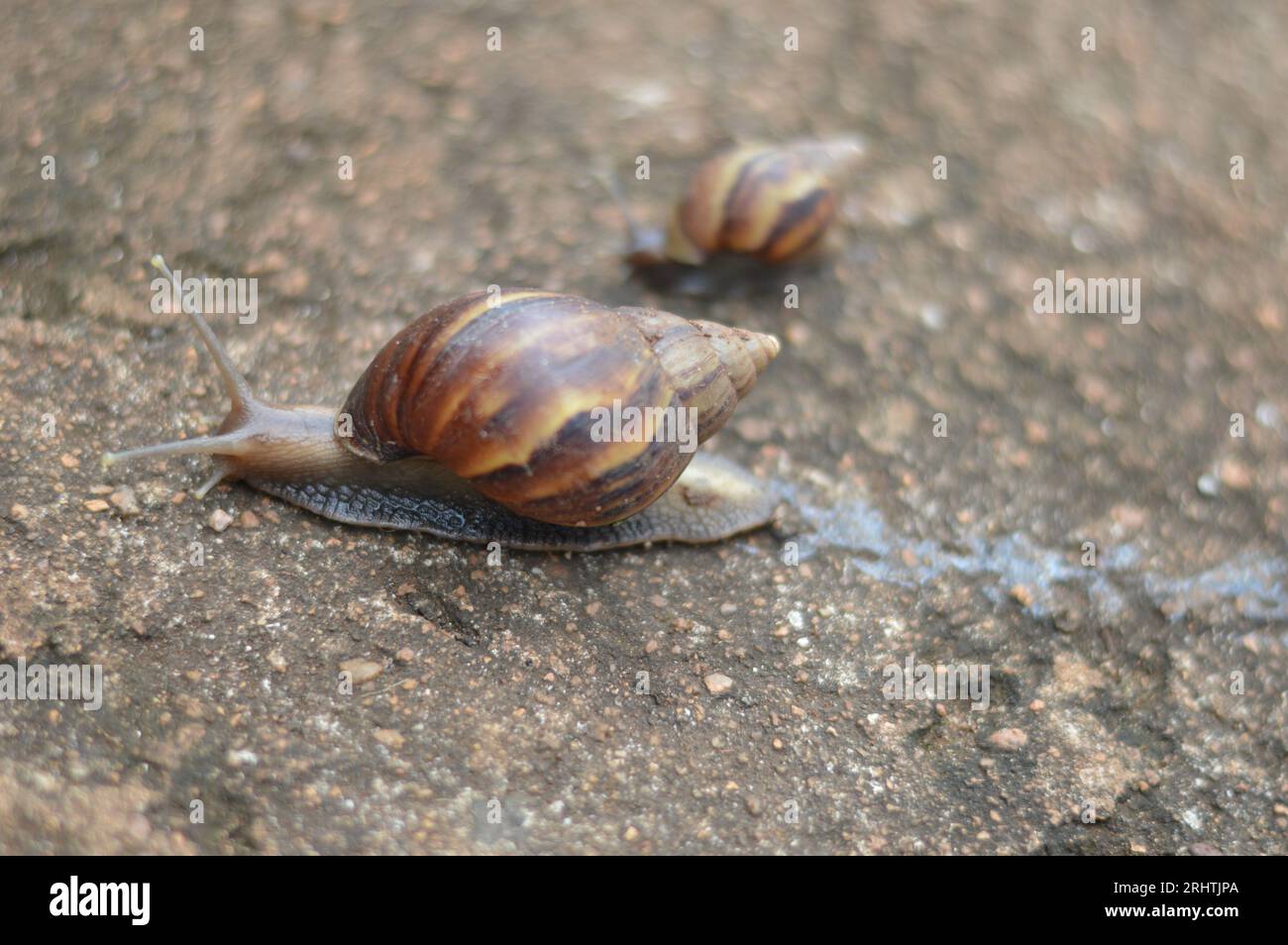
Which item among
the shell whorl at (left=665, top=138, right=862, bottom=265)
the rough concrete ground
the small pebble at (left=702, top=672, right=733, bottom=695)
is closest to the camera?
the rough concrete ground

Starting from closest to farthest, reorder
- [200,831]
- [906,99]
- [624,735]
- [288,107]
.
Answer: [200,831], [624,735], [288,107], [906,99]

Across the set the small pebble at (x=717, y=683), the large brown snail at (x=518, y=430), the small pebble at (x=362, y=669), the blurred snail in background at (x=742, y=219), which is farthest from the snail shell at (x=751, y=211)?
the small pebble at (x=362, y=669)

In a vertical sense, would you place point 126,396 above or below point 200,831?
above

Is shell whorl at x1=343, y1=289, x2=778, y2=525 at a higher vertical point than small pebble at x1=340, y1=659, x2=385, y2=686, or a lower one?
higher

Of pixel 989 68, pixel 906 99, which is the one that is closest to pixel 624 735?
pixel 906 99

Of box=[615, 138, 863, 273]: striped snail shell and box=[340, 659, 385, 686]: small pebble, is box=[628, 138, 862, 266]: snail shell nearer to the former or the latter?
box=[615, 138, 863, 273]: striped snail shell

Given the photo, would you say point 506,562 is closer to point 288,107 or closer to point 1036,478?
point 1036,478

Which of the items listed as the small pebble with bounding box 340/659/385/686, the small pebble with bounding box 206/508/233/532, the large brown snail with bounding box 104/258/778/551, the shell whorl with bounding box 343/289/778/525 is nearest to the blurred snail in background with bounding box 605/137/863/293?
the large brown snail with bounding box 104/258/778/551

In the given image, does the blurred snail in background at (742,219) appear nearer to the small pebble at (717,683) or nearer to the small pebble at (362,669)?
the small pebble at (717,683)

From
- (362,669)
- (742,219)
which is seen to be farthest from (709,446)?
(362,669)
